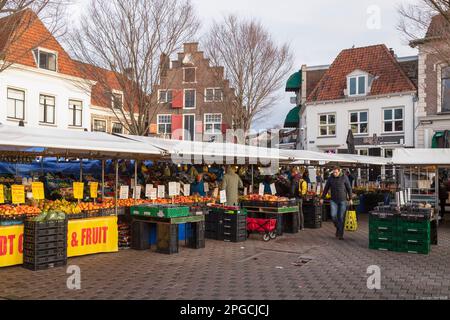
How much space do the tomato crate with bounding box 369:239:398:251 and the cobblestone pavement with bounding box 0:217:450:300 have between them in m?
0.21

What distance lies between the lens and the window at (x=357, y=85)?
2842 cm

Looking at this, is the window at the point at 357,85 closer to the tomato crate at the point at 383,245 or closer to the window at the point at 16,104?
the window at the point at 16,104

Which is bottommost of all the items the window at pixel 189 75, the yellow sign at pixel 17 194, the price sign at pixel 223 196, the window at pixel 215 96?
the price sign at pixel 223 196

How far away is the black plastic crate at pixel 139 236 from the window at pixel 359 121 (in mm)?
21516

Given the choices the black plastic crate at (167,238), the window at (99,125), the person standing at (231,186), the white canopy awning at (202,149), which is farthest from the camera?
the window at (99,125)

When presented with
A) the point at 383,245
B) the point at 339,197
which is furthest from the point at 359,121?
the point at 383,245

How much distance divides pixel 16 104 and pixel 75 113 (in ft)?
14.3

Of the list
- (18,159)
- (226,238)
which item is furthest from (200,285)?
(18,159)

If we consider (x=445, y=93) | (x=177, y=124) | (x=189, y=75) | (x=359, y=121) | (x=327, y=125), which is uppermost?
(x=189, y=75)

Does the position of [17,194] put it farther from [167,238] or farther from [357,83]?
[357,83]

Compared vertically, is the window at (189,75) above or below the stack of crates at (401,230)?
above

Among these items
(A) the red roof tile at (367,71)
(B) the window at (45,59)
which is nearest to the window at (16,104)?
(B) the window at (45,59)

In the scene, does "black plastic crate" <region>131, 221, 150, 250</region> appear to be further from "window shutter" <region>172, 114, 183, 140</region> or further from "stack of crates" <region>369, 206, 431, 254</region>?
"window shutter" <region>172, 114, 183, 140</region>

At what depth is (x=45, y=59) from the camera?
25.9m
